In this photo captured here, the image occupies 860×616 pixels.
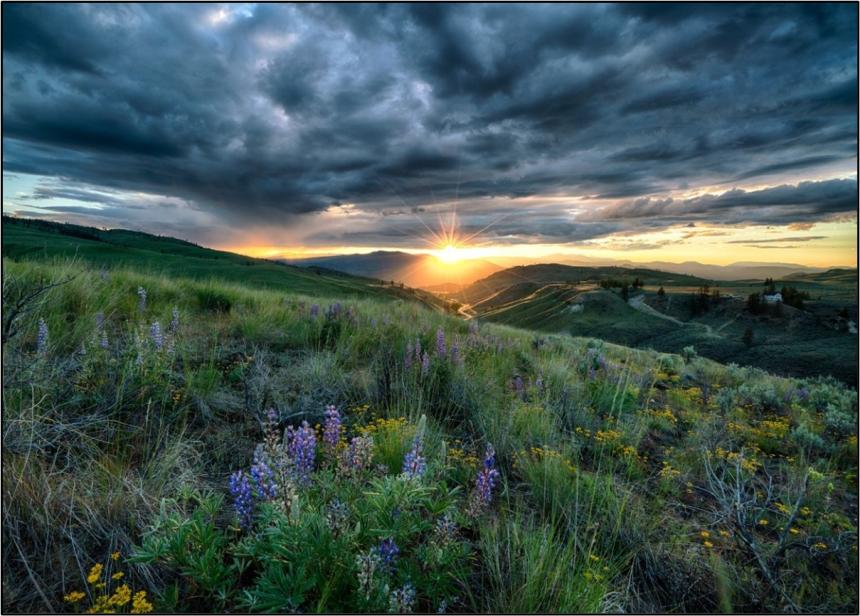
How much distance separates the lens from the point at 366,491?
193 cm

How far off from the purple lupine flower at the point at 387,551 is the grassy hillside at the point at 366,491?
1 cm

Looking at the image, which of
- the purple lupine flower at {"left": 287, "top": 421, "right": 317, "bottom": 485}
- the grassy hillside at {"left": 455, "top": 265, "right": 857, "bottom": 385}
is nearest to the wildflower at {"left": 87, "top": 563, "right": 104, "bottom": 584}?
the purple lupine flower at {"left": 287, "top": 421, "right": 317, "bottom": 485}

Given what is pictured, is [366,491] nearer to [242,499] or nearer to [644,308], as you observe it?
[242,499]

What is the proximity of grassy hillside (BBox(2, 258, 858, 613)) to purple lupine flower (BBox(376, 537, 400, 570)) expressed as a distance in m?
0.01

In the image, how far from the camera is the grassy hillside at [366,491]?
1.83 metres

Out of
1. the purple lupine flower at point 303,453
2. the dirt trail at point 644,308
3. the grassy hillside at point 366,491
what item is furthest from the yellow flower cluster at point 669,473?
the dirt trail at point 644,308

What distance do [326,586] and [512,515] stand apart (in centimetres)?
149

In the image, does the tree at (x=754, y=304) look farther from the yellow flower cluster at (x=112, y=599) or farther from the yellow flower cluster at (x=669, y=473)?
the yellow flower cluster at (x=112, y=599)

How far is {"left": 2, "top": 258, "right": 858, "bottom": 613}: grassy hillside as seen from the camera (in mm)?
1833

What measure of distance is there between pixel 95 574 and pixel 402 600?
1.46 metres

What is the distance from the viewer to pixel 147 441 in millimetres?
3023

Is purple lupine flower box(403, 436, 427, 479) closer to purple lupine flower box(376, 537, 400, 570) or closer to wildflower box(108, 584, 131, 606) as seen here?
purple lupine flower box(376, 537, 400, 570)

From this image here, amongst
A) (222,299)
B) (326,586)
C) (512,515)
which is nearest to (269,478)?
(326,586)

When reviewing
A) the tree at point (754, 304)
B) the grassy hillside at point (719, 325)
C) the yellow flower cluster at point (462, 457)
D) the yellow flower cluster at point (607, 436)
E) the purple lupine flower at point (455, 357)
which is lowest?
the grassy hillside at point (719, 325)
